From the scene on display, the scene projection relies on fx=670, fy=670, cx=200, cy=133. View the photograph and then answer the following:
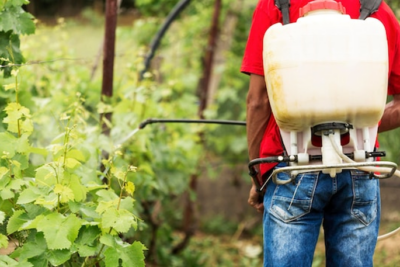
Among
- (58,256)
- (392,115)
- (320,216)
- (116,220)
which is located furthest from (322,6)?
(58,256)

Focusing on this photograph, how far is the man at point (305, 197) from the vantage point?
236 centimetres

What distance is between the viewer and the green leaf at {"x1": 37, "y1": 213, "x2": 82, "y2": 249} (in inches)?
86.6

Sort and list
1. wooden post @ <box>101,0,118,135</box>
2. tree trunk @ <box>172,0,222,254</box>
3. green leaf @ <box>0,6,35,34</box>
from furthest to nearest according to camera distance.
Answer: tree trunk @ <box>172,0,222,254</box> → wooden post @ <box>101,0,118,135</box> → green leaf @ <box>0,6,35,34</box>

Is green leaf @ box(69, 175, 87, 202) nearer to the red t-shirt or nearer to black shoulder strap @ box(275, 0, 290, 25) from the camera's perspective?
the red t-shirt

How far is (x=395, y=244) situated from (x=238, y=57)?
235 cm

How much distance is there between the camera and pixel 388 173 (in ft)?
7.59

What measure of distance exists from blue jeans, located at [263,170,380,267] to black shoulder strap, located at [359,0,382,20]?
0.55 metres

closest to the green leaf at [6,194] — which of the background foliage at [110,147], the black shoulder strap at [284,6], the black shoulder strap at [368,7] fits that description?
the background foliage at [110,147]

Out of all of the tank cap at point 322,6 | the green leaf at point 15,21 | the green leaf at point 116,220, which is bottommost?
the green leaf at point 116,220

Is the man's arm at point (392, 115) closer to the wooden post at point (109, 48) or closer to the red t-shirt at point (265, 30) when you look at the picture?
the red t-shirt at point (265, 30)

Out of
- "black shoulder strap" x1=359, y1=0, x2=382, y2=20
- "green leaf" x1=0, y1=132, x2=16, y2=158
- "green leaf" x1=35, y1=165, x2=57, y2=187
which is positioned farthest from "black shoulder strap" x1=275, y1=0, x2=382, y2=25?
"green leaf" x1=0, y1=132, x2=16, y2=158

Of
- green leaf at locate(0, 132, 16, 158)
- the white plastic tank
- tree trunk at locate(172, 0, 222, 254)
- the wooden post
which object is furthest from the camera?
tree trunk at locate(172, 0, 222, 254)

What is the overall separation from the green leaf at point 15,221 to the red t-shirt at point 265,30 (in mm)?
879

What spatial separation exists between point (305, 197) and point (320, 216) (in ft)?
0.43
